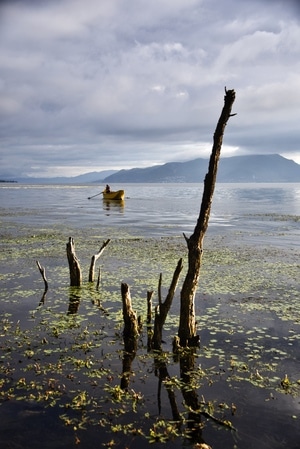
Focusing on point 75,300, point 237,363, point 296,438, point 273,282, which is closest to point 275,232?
point 273,282

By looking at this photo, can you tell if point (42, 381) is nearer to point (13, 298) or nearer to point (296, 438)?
point (296, 438)

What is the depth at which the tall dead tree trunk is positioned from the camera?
13.1 m

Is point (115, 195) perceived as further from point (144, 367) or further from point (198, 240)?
point (144, 367)

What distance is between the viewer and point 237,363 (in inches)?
524

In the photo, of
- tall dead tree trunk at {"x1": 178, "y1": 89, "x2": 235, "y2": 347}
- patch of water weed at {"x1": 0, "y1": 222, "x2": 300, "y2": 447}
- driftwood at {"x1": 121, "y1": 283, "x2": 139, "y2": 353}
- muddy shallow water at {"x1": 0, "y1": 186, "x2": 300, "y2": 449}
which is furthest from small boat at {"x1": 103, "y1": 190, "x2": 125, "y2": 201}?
tall dead tree trunk at {"x1": 178, "y1": 89, "x2": 235, "y2": 347}

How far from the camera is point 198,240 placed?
45.2 ft

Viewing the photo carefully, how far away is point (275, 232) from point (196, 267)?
3776 cm

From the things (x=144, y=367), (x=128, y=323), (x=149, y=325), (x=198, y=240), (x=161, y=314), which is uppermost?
(x=198, y=240)

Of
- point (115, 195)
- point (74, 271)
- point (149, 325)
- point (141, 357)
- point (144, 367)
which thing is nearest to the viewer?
point (144, 367)

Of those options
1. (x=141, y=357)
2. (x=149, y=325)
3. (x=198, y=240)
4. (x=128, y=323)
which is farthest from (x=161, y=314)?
(x=198, y=240)

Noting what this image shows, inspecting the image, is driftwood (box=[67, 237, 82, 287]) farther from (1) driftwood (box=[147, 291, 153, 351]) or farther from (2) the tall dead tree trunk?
(2) the tall dead tree trunk

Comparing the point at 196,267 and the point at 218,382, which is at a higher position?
the point at 196,267

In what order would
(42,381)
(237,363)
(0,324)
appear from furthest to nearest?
(0,324) < (237,363) < (42,381)

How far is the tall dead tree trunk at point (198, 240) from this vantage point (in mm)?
13055
